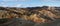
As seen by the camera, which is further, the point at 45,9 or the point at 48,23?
the point at 45,9

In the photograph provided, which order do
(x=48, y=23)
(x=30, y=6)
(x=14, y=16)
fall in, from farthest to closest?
1. (x=30, y=6)
2. (x=14, y=16)
3. (x=48, y=23)

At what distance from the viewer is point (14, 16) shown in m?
0.97

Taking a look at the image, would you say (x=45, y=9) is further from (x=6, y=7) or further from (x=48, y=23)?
(x=6, y=7)

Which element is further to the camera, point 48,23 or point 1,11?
point 1,11

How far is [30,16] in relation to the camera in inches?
37.9

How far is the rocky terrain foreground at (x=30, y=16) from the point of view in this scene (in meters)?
0.87

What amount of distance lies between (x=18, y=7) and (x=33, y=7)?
0.49 ft

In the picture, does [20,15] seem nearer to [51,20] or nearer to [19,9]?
[19,9]

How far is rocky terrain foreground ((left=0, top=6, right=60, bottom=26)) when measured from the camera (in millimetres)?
872

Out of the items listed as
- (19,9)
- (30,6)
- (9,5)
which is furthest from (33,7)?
(9,5)

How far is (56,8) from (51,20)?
245 millimetres

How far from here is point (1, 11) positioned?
105cm

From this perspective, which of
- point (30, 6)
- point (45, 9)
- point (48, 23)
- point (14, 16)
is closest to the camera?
point (48, 23)

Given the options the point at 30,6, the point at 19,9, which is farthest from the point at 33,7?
the point at 19,9
